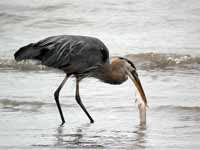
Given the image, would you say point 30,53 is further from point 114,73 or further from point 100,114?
point 114,73

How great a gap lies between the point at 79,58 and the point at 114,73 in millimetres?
697

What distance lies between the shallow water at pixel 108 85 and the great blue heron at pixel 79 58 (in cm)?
31

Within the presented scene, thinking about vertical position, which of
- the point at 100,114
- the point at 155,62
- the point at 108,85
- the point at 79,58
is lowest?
the point at 155,62

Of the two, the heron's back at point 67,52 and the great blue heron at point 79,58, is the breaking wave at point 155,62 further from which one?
the heron's back at point 67,52

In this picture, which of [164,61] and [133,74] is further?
[164,61]

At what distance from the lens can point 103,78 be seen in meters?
10.8

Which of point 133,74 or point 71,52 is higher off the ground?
point 71,52

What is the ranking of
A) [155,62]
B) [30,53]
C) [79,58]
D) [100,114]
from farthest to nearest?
1. [155,62]
2. [79,58]
3. [100,114]
4. [30,53]

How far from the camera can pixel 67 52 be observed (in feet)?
33.4

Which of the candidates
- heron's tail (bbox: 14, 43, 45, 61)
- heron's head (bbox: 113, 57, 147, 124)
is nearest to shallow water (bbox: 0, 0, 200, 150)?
heron's head (bbox: 113, 57, 147, 124)

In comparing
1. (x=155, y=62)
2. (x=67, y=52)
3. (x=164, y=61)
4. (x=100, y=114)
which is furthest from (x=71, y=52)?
(x=164, y=61)

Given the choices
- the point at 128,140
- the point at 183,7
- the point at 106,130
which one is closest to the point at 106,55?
the point at 106,130

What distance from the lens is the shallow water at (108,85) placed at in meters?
8.17

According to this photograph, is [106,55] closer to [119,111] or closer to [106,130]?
[119,111]
